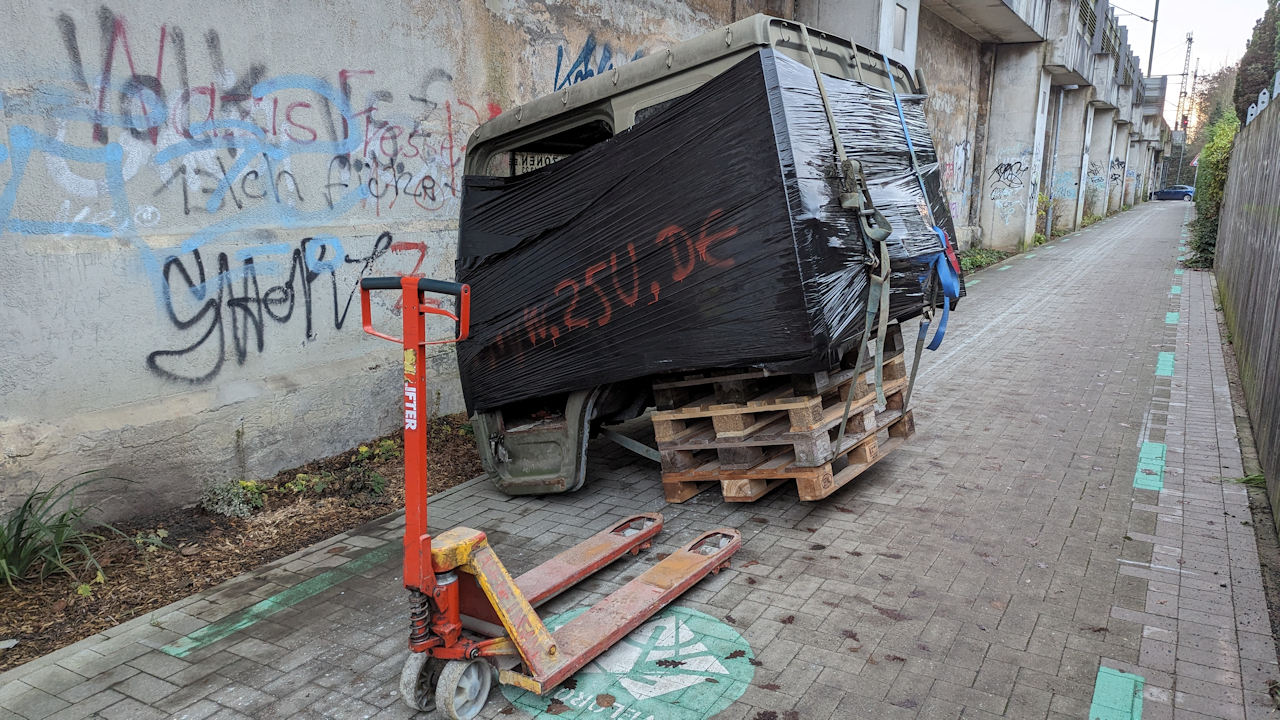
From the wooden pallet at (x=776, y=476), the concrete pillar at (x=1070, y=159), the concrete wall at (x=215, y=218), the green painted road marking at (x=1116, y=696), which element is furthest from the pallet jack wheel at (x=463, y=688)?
the concrete pillar at (x=1070, y=159)

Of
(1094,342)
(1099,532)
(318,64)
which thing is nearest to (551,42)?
(318,64)

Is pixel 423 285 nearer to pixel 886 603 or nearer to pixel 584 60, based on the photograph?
pixel 886 603

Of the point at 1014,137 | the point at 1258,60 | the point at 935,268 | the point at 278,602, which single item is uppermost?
the point at 1258,60

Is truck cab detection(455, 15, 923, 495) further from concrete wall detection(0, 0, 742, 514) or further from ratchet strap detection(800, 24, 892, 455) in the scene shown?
concrete wall detection(0, 0, 742, 514)

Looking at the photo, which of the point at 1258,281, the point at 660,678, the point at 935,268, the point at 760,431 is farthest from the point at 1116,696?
the point at 1258,281

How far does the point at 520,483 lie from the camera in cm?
509

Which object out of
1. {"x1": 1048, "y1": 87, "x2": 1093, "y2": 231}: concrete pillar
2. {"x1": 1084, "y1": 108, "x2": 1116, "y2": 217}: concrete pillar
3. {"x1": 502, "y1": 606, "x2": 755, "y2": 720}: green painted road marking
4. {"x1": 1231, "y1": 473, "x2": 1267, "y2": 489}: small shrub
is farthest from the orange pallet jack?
{"x1": 1084, "y1": 108, "x2": 1116, "y2": 217}: concrete pillar

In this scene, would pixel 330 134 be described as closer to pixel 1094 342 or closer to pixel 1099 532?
pixel 1099 532

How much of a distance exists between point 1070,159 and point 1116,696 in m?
29.3

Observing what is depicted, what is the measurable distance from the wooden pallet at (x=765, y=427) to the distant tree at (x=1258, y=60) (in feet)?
91.0

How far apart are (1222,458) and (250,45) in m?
7.28

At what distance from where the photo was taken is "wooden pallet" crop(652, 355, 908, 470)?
4.34 m

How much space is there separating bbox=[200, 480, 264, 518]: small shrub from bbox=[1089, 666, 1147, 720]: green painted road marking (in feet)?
15.3

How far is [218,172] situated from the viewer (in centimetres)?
485
